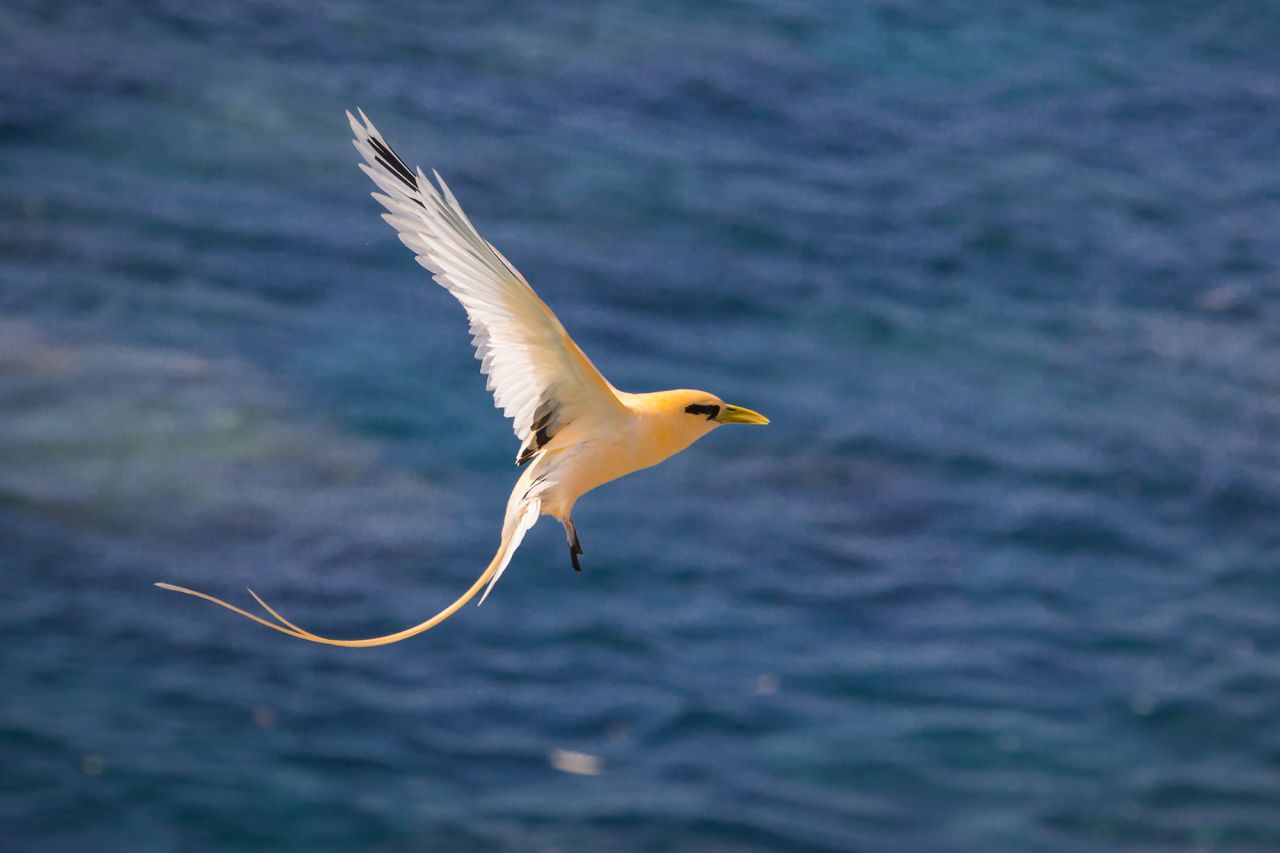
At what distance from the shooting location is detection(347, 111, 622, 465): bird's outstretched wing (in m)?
5.19

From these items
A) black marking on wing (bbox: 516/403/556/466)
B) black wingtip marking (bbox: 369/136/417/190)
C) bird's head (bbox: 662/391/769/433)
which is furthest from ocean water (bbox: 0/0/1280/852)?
black wingtip marking (bbox: 369/136/417/190)

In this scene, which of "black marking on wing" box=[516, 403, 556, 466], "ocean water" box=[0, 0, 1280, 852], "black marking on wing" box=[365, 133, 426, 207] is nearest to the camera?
"black marking on wing" box=[365, 133, 426, 207]

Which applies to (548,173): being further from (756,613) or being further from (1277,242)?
(1277,242)

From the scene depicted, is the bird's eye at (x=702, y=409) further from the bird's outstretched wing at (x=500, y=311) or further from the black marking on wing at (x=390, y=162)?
the black marking on wing at (x=390, y=162)

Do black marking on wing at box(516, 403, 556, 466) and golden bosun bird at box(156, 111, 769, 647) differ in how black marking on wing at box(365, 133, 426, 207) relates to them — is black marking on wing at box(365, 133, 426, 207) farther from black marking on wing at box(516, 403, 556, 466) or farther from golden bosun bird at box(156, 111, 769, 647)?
black marking on wing at box(516, 403, 556, 466)

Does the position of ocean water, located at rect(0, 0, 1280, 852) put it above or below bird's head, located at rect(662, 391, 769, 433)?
above

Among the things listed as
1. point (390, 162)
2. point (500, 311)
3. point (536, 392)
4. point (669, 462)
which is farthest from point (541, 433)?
point (669, 462)

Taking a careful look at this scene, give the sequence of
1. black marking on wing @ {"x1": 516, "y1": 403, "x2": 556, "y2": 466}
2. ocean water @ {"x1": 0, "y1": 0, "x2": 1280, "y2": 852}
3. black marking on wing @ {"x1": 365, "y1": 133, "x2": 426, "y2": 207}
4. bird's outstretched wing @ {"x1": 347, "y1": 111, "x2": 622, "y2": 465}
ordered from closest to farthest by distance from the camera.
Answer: bird's outstretched wing @ {"x1": 347, "y1": 111, "x2": 622, "y2": 465} → black marking on wing @ {"x1": 365, "y1": 133, "x2": 426, "y2": 207} → black marking on wing @ {"x1": 516, "y1": 403, "x2": 556, "y2": 466} → ocean water @ {"x1": 0, "y1": 0, "x2": 1280, "y2": 852}

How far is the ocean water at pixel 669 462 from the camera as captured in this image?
22.5 metres

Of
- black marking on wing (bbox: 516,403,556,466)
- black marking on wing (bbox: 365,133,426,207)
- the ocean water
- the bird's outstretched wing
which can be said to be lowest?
black marking on wing (bbox: 516,403,556,466)

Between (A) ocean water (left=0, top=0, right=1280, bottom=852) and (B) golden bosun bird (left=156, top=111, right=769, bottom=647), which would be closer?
(B) golden bosun bird (left=156, top=111, right=769, bottom=647)

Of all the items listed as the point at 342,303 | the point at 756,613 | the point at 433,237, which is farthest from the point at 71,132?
the point at 433,237

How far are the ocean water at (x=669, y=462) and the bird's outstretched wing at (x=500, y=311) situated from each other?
16175 mm

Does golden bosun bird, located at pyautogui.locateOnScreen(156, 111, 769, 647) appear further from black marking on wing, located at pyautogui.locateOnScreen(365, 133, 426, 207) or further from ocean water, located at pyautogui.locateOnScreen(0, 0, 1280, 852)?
ocean water, located at pyautogui.locateOnScreen(0, 0, 1280, 852)
